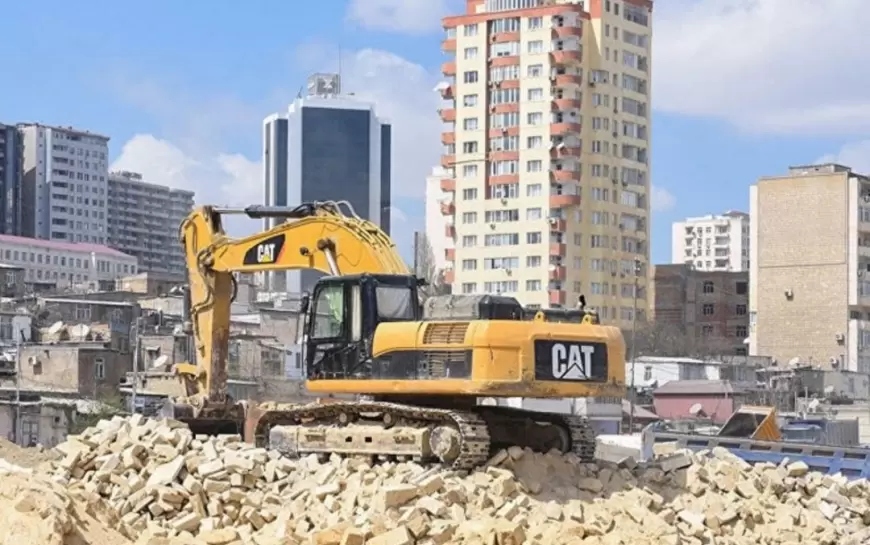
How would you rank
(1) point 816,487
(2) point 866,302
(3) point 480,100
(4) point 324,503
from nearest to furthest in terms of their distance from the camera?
(4) point 324,503 → (1) point 816,487 → (2) point 866,302 → (3) point 480,100

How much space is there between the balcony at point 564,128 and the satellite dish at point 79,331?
35148mm

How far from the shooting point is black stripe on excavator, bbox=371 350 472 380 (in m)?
17.6

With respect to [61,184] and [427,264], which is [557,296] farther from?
[61,184]

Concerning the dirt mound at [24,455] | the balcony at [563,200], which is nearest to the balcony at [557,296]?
the balcony at [563,200]

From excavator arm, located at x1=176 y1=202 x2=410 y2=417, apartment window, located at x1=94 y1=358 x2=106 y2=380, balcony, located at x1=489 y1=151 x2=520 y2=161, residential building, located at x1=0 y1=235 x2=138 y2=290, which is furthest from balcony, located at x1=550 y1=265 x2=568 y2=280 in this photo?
excavator arm, located at x1=176 y1=202 x2=410 y2=417

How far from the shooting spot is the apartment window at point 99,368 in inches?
1631

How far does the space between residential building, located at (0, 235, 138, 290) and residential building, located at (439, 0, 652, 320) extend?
1426 inches

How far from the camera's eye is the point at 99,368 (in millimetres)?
41594

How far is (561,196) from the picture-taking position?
259 feet

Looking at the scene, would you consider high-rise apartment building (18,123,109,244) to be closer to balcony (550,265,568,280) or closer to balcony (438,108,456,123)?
balcony (438,108,456,123)

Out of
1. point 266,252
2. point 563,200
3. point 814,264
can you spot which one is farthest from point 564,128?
point 266,252

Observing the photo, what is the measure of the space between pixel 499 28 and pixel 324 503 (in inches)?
2564

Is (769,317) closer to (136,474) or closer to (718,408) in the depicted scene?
(718,408)

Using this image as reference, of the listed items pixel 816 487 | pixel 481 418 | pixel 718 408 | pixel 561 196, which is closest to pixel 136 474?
pixel 481 418
